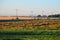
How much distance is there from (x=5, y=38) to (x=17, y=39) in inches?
23.4

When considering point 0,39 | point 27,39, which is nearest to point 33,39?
point 27,39

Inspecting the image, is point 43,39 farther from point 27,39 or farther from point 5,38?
point 5,38

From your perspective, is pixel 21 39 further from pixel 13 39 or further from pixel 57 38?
pixel 57 38

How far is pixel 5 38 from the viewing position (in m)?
8.27

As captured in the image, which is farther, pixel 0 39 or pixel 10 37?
pixel 0 39

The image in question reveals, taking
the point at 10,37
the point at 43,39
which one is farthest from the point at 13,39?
the point at 43,39

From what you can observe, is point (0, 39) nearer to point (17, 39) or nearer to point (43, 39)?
point (17, 39)

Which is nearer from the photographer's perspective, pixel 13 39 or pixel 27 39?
pixel 13 39

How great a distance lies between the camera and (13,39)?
26.7 ft

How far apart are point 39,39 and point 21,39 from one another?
39.4 inches

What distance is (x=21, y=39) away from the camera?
27.9ft

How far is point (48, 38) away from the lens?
27.3 ft

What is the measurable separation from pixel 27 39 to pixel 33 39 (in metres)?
0.42

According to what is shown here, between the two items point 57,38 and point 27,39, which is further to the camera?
point 27,39
